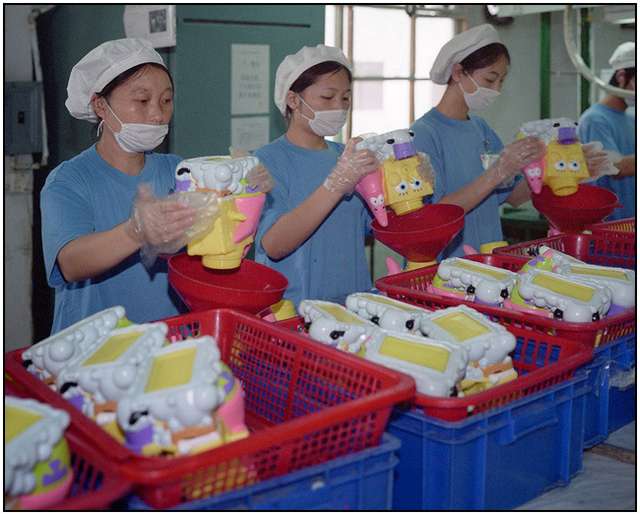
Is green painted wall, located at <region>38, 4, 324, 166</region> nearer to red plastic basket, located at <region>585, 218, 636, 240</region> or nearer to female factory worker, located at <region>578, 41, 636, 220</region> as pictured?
red plastic basket, located at <region>585, 218, 636, 240</region>

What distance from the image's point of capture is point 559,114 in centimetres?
→ 601

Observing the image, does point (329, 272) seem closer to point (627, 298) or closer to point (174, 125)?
point (627, 298)

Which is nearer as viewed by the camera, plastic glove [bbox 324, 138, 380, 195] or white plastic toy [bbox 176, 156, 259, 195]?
white plastic toy [bbox 176, 156, 259, 195]

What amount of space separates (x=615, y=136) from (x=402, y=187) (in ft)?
7.57

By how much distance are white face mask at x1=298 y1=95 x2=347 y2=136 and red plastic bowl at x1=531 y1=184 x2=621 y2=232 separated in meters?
0.70

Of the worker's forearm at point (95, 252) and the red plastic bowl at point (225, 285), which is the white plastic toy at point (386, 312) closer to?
the red plastic bowl at point (225, 285)

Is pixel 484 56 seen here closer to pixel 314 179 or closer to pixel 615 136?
pixel 314 179

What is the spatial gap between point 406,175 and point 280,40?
139cm

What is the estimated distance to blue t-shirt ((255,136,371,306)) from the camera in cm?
216

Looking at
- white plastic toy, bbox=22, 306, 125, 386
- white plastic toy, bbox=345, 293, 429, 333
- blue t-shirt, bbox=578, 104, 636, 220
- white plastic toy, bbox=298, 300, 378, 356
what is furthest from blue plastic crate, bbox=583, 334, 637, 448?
blue t-shirt, bbox=578, 104, 636, 220

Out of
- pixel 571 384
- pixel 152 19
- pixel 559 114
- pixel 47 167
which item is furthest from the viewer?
pixel 559 114

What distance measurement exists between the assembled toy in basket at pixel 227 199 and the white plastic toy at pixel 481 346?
40 centimetres

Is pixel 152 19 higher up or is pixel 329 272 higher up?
pixel 152 19

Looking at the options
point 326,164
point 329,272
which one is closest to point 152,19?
point 326,164
